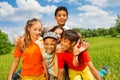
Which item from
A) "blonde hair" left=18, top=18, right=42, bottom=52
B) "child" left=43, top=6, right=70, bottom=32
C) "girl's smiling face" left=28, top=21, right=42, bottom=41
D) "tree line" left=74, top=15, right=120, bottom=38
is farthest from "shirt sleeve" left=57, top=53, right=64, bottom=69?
"tree line" left=74, top=15, right=120, bottom=38

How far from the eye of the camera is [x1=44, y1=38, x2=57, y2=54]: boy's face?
713 centimetres

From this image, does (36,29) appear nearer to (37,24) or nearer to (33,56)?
(37,24)

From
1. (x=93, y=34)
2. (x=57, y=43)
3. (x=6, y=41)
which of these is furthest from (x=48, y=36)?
(x=93, y=34)

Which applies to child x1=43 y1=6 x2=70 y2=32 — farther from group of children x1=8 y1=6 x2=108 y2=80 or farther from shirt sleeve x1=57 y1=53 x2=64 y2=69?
shirt sleeve x1=57 y1=53 x2=64 y2=69

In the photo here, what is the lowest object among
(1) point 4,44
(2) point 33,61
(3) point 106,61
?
(1) point 4,44

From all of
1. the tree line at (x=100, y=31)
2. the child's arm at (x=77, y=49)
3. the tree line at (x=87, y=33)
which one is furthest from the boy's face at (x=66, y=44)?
the tree line at (x=100, y=31)

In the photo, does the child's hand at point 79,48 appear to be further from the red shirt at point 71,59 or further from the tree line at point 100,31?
the tree line at point 100,31

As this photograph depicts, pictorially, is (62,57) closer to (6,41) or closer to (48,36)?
(48,36)

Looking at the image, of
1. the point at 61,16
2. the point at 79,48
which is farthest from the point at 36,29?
the point at 79,48

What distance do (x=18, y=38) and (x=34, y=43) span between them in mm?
350

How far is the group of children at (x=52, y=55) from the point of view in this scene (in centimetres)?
687

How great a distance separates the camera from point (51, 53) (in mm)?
7293

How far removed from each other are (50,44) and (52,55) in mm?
266

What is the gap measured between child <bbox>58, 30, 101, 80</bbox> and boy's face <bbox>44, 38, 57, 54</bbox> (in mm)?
226
